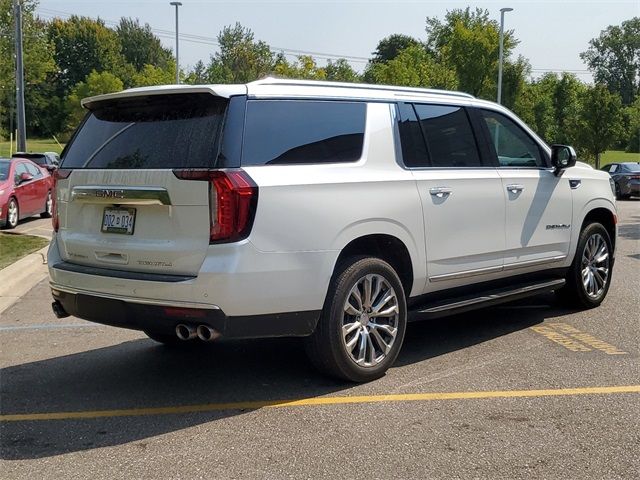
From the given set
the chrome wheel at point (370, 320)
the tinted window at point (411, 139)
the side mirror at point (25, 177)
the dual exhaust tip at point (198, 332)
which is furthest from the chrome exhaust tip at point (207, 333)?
the side mirror at point (25, 177)

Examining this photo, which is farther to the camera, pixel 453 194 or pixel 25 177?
pixel 25 177

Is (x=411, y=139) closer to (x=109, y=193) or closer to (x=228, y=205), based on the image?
(x=228, y=205)

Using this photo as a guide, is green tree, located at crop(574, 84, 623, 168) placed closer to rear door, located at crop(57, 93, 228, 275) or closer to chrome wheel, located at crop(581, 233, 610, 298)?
chrome wheel, located at crop(581, 233, 610, 298)

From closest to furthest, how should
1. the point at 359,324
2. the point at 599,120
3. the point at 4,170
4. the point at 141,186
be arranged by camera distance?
the point at 141,186
the point at 359,324
the point at 4,170
the point at 599,120

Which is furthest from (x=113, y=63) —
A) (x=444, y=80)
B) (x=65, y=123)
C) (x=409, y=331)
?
(x=409, y=331)

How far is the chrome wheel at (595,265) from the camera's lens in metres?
7.04

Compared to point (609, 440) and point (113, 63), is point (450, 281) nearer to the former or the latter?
point (609, 440)

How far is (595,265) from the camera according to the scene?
718 cm

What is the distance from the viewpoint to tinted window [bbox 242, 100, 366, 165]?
14.3ft

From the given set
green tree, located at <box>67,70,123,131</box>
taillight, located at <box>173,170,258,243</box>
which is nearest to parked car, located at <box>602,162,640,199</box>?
taillight, located at <box>173,170,258,243</box>

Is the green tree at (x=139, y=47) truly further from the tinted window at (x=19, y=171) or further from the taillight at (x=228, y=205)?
the taillight at (x=228, y=205)

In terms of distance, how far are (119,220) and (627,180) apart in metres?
24.6

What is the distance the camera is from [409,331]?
6.41 m

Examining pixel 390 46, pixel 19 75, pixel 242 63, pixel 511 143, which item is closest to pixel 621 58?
pixel 390 46
